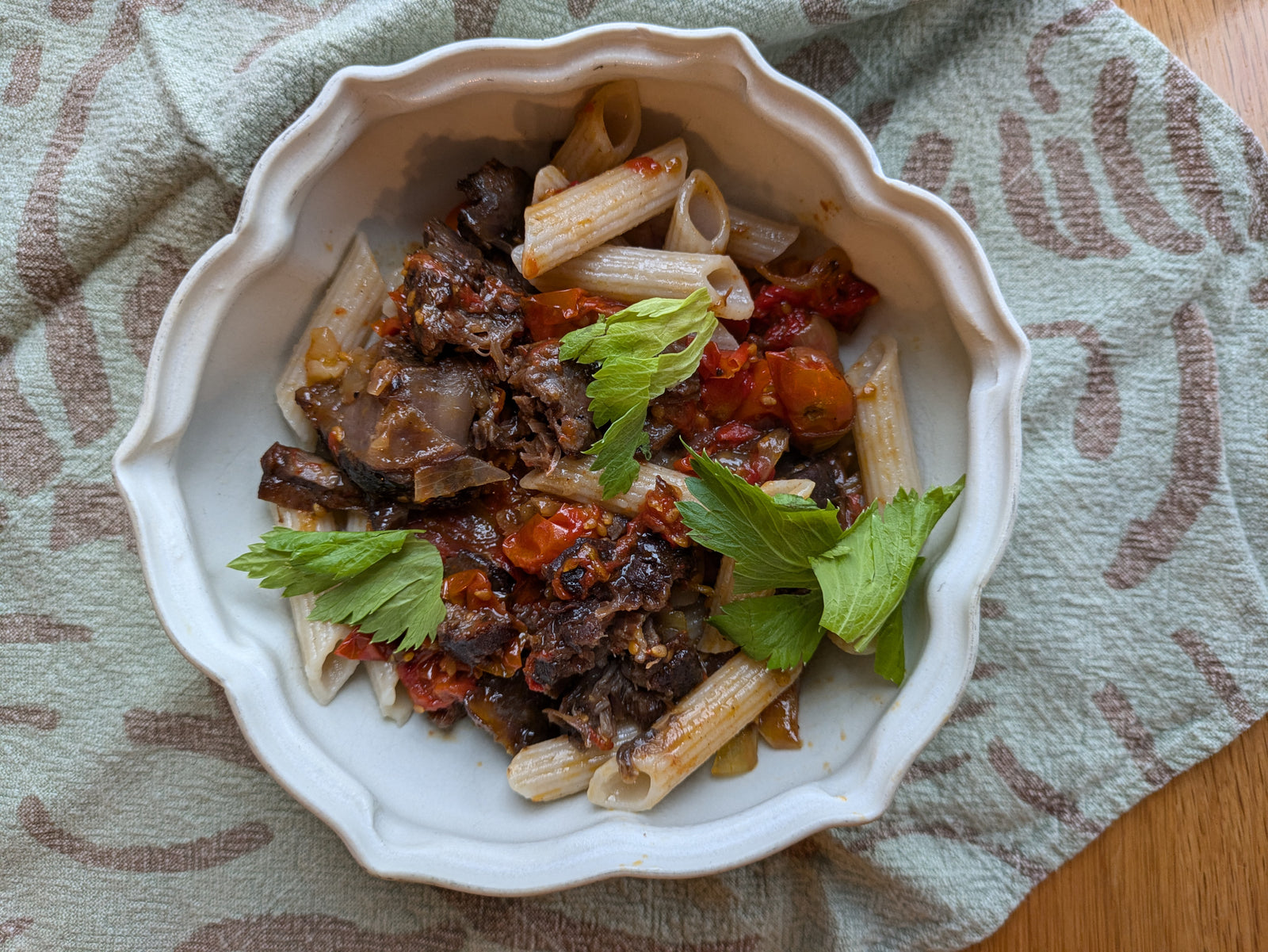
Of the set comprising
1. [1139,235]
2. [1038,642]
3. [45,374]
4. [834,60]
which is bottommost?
[1038,642]

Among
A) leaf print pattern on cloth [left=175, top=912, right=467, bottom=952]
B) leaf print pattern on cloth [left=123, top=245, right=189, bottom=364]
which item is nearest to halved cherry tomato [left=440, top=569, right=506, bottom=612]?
leaf print pattern on cloth [left=175, top=912, right=467, bottom=952]

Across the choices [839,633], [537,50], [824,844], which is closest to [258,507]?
[537,50]

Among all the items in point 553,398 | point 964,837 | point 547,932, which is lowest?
point 547,932

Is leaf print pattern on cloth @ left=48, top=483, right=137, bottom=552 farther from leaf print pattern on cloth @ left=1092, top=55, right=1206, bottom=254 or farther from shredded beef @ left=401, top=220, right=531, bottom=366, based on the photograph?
leaf print pattern on cloth @ left=1092, top=55, right=1206, bottom=254

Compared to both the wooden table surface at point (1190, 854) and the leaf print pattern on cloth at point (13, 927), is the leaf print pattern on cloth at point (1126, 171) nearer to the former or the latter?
the wooden table surface at point (1190, 854)

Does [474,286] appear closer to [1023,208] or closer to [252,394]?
[252,394]

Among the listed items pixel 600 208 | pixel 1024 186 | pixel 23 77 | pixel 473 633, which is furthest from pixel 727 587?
pixel 23 77

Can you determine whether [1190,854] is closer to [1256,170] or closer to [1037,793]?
[1037,793]
